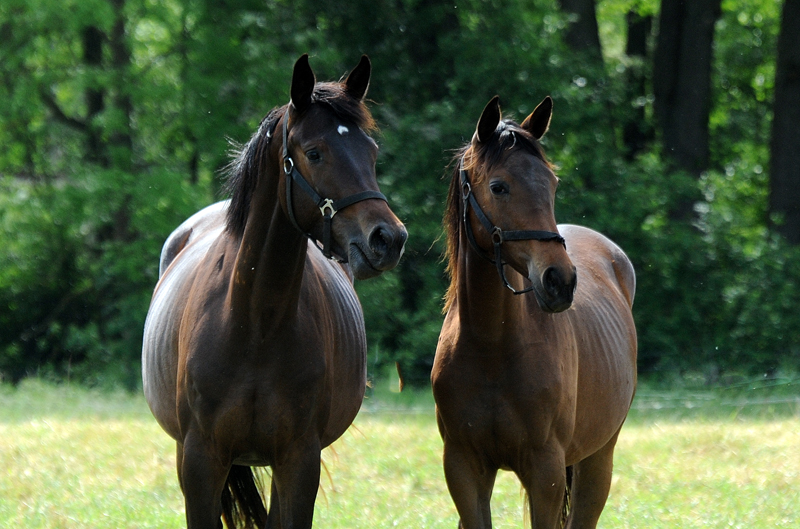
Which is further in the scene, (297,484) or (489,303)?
(489,303)

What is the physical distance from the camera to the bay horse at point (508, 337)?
11.7 feet

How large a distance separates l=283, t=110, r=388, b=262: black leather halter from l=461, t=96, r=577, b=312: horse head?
0.56 meters

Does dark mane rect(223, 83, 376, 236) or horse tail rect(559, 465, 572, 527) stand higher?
dark mane rect(223, 83, 376, 236)

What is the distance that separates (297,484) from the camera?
141 inches

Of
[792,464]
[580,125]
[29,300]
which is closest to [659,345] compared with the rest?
[580,125]

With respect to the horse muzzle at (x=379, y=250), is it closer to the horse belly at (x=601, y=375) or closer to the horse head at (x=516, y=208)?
the horse head at (x=516, y=208)

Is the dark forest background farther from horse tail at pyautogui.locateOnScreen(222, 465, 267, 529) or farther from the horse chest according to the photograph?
the horse chest

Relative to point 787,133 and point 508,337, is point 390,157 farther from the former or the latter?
point 508,337

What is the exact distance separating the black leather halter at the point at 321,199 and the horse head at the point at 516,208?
1.84 ft

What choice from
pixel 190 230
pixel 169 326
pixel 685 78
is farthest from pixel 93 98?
pixel 169 326

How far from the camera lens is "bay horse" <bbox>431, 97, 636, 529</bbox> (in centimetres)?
→ 355

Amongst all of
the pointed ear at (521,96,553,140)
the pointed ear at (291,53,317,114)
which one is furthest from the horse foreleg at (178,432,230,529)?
the pointed ear at (521,96,553,140)

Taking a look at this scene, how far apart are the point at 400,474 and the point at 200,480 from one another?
3319 mm

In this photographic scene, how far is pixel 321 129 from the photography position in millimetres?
3350
